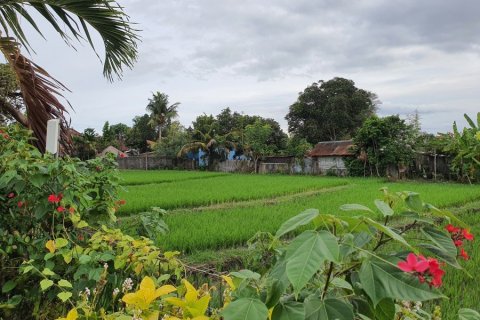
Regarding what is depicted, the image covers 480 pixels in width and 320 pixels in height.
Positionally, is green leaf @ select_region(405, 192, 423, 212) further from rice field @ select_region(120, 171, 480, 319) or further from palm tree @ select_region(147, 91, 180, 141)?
palm tree @ select_region(147, 91, 180, 141)

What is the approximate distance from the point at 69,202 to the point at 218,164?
25.6 m

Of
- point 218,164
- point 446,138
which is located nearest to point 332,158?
point 218,164

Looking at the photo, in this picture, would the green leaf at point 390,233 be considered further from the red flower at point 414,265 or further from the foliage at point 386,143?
the foliage at point 386,143

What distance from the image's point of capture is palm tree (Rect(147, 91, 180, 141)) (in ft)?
113

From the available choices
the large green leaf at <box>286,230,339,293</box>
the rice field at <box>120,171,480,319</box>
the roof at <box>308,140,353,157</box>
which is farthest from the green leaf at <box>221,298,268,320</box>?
the roof at <box>308,140,353,157</box>

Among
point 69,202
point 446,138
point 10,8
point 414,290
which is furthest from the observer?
point 446,138

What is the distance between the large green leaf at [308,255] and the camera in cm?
63

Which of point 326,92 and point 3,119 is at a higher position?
point 326,92

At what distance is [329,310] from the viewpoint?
0.72 meters

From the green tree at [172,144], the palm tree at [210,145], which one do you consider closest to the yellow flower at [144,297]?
the palm tree at [210,145]

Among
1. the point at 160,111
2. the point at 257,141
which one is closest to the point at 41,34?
the point at 257,141

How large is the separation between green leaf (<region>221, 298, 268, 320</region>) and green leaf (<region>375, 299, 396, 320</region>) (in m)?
0.21

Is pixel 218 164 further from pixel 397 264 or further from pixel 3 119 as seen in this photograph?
pixel 397 264

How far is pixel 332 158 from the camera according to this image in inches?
866
